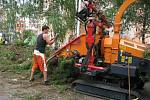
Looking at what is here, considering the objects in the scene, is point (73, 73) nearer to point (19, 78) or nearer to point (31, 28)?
point (19, 78)

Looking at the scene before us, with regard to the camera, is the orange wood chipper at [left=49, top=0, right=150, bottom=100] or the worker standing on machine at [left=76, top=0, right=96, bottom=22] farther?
the worker standing on machine at [left=76, top=0, right=96, bottom=22]

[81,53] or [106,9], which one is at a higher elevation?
[106,9]

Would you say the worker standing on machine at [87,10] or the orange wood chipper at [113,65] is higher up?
the worker standing on machine at [87,10]

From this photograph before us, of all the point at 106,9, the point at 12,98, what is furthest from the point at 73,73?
the point at 106,9

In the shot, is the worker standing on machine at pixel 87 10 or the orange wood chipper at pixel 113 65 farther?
the worker standing on machine at pixel 87 10

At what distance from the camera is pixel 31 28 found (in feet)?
75.3

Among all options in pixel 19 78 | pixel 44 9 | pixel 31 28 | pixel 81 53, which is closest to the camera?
pixel 81 53

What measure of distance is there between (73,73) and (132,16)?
3.85 metres

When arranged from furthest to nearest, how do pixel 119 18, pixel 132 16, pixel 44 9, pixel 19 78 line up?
pixel 44 9 < pixel 132 16 < pixel 19 78 < pixel 119 18

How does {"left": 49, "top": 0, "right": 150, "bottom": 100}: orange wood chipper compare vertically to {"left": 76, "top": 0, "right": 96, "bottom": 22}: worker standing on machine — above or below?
below

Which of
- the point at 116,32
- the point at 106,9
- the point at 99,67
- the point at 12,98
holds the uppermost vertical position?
the point at 106,9

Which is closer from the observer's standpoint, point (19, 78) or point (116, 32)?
point (116, 32)

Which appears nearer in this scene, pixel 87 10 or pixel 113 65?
pixel 113 65

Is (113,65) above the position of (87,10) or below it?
below
